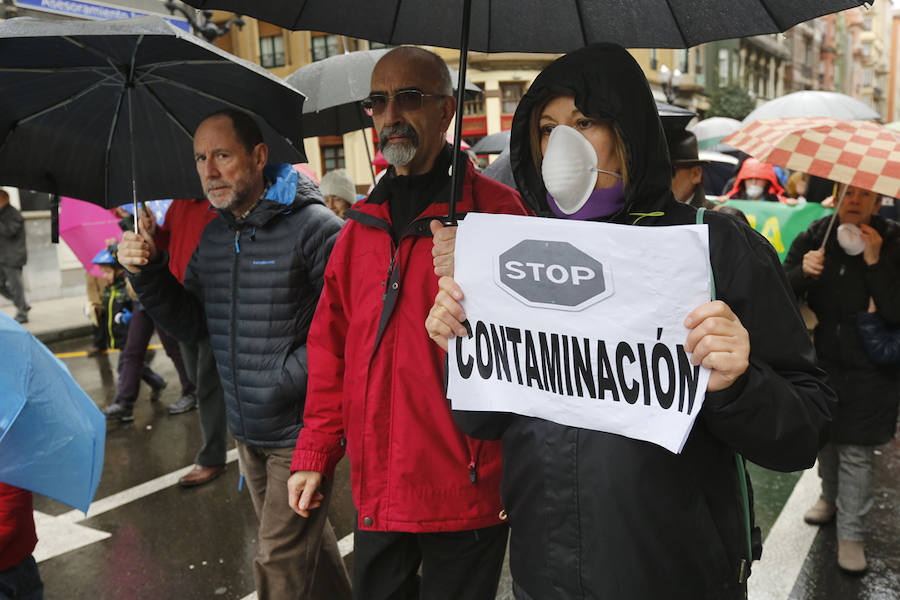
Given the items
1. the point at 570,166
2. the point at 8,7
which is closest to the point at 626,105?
the point at 570,166

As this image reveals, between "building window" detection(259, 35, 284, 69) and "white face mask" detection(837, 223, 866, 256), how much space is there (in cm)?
A: 3019

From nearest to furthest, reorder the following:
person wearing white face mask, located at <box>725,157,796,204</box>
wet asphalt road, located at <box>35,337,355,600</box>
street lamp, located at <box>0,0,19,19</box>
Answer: wet asphalt road, located at <box>35,337,355,600</box> → person wearing white face mask, located at <box>725,157,796,204</box> → street lamp, located at <box>0,0,19,19</box>

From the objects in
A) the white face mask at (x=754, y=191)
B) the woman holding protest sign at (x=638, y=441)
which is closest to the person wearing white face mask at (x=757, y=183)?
the white face mask at (x=754, y=191)

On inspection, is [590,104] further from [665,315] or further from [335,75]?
[335,75]

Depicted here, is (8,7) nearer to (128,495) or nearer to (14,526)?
(128,495)

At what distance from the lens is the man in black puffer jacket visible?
2.94 metres

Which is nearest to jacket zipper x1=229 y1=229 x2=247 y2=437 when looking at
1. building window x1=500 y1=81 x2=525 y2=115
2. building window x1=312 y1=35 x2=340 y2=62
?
building window x1=500 y1=81 x2=525 y2=115

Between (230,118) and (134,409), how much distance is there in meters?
4.91

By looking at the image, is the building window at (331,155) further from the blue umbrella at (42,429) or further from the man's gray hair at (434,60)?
the blue umbrella at (42,429)

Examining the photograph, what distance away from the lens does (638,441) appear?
4.98 feet

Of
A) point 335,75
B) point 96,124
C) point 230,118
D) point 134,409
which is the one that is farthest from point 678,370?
point 134,409

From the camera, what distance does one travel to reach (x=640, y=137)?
159 cm

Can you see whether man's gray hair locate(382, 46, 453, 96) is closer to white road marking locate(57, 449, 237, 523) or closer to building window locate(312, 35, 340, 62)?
white road marking locate(57, 449, 237, 523)

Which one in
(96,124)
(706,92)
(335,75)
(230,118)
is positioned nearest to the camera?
(230,118)
